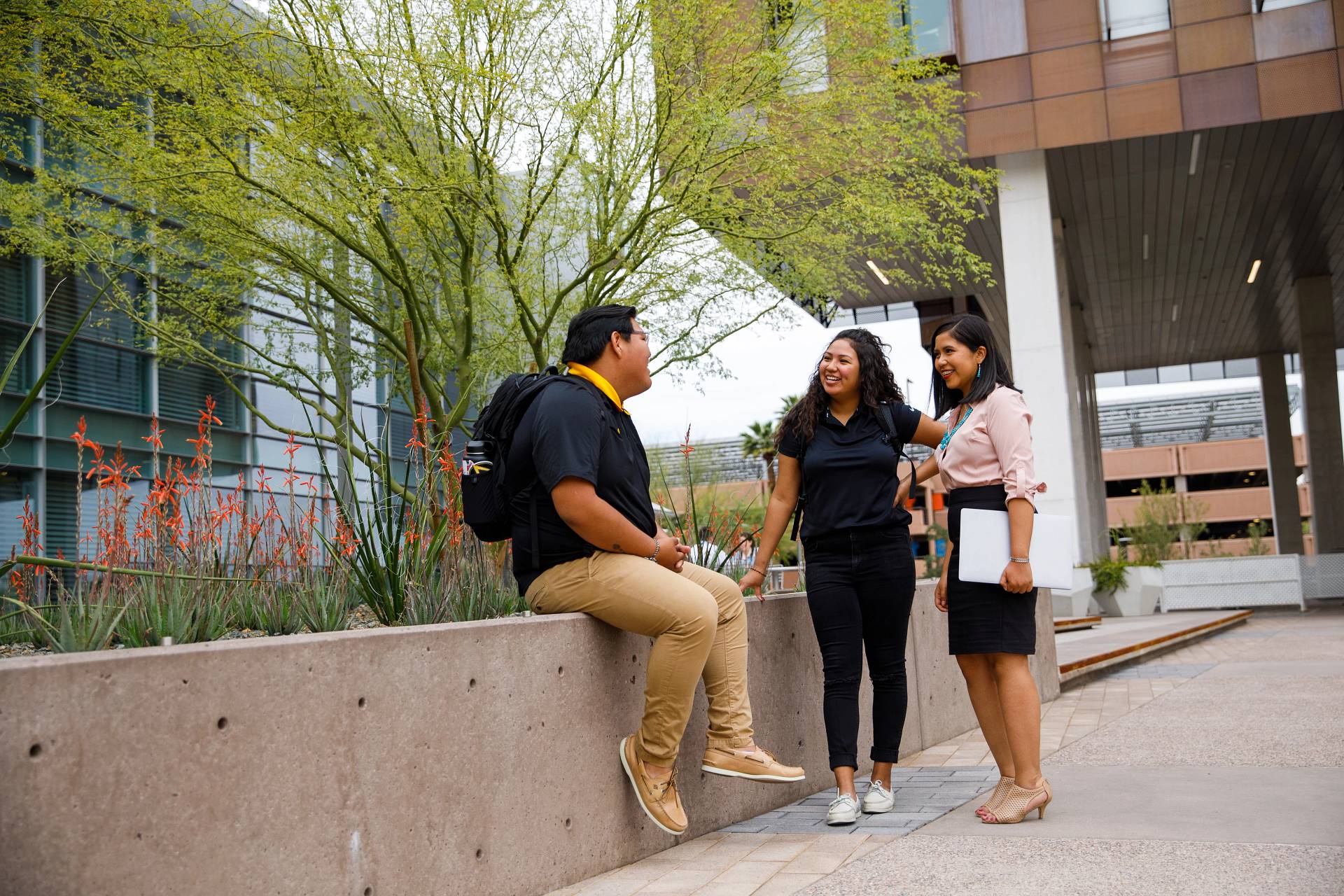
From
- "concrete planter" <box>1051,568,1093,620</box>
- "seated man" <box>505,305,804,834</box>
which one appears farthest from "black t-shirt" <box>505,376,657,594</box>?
"concrete planter" <box>1051,568,1093,620</box>

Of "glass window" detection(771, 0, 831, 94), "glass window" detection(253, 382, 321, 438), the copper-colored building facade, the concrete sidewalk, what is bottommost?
the concrete sidewalk

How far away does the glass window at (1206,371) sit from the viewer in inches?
1826

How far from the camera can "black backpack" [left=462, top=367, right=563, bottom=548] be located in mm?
3574

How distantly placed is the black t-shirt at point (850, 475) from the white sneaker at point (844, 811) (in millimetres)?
965

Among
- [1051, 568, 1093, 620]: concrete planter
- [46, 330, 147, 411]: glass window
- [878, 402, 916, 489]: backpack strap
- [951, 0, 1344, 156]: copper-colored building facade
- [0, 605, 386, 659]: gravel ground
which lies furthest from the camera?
[1051, 568, 1093, 620]: concrete planter

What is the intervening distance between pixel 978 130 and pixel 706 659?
687 inches

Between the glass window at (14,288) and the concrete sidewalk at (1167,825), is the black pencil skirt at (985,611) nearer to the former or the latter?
the concrete sidewalk at (1167,825)

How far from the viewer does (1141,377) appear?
4681 cm

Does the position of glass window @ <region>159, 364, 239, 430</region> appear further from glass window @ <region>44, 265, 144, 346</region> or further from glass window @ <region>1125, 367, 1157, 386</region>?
glass window @ <region>1125, 367, 1157, 386</region>

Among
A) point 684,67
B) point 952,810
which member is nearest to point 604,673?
point 952,810

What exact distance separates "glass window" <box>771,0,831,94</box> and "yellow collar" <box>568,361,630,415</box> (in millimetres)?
8029

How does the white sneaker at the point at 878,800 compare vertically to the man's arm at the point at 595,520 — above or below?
below

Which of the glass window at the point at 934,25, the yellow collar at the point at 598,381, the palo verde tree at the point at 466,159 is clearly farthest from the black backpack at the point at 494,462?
the glass window at the point at 934,25

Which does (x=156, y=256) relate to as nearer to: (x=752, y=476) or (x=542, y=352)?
(x=542, y=352)
